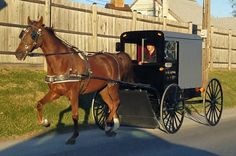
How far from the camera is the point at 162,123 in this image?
41.1ft

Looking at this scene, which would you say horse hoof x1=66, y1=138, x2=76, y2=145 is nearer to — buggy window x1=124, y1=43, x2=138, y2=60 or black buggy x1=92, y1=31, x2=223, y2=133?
black buggy x1=92, y1=31, x2=223, y2=133

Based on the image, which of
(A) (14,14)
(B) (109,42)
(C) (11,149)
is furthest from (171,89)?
(B) (109,42)

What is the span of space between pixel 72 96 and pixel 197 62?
534 cm

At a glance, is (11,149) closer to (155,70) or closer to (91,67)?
(91,67)

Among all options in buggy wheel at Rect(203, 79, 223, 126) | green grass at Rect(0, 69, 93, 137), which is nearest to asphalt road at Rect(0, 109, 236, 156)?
green grass at Rect(0, 69, 93, 137)

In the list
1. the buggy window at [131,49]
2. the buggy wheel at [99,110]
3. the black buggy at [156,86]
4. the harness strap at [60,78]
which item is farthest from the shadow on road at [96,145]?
the buggy window at [131,49]

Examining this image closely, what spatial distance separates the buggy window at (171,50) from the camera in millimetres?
13439

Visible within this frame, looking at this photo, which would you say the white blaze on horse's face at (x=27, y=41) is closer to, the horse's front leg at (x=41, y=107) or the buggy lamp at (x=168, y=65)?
the horse's front leg at (x=41, y=107)

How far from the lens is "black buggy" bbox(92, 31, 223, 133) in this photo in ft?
42.3

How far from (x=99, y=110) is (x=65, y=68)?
8.93ft

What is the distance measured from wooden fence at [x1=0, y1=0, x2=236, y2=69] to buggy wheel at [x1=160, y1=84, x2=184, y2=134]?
5691 millimetres

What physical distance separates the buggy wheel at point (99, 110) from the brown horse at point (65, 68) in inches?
33.8

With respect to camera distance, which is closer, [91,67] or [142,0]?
[91,67]

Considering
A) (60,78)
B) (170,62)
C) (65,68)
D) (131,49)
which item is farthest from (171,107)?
(60,78)
